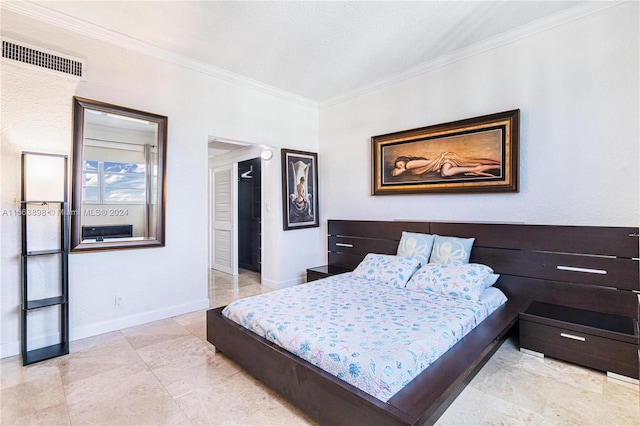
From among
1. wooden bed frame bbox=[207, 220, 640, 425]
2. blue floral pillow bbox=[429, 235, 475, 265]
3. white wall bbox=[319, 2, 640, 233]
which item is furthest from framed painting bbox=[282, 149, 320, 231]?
blue floral pillow bbox=[429, 235, 475, 265]

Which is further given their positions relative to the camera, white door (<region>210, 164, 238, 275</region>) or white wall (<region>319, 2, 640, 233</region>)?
white door (<region>210, 164, 238, 275</region>)

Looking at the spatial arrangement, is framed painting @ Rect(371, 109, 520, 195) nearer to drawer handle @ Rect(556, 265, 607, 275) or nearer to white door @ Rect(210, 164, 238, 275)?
drawer handle @ Rect(556, 265, 607, 275)

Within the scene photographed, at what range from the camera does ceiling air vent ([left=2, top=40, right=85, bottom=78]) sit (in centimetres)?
246

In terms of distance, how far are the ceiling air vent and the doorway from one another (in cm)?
308

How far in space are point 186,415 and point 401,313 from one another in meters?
1.52

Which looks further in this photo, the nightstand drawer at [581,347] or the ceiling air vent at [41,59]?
the ceiling air vent at [41,59]

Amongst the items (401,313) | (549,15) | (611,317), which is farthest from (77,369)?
(549,15)

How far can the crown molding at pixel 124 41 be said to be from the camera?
8.36 ft

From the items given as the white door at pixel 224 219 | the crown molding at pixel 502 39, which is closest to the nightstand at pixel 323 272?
the white door at pixel 224 219

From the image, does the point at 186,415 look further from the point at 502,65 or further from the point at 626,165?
the point at 502,65

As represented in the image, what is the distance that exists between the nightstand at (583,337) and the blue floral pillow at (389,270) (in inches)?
39.2

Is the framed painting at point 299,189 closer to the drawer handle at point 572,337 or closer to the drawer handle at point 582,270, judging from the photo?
the drawer handle at point 582,270

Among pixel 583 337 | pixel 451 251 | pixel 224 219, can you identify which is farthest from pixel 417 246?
pixel 224 219

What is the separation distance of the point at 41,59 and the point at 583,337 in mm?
4787
